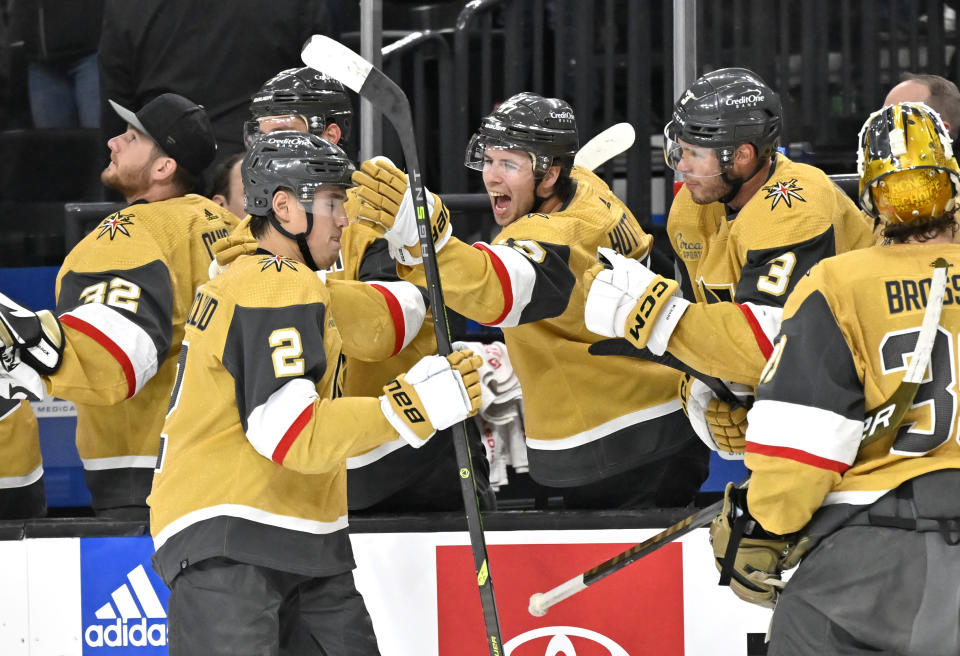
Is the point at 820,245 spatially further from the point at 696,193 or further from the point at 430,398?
the point at 430,398

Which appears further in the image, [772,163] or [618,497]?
[618,497]

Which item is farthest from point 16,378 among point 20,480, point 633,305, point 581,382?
point 633,305

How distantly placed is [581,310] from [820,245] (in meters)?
0.67

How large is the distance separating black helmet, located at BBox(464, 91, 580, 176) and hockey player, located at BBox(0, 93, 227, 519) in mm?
826

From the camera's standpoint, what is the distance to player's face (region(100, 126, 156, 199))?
13.0ft

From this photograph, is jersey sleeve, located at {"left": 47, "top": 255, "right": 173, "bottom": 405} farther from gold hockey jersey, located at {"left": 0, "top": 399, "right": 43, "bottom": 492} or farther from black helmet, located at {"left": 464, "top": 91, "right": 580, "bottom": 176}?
black helmet, located at {"left": 464, "top": 91, "right": 580, "bottom": 176}

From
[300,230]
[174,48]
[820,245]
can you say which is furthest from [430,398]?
[174,48]

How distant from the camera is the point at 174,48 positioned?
467cm

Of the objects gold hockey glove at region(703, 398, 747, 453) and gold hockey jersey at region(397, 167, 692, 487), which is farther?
gold hockey jersey at region(397, 167, 692, 487)

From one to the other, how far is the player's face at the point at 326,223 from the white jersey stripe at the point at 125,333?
2.40 ft

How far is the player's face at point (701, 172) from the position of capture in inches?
131

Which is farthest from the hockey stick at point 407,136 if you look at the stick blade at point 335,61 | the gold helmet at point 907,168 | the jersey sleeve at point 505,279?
the gold helmet at point 907,168

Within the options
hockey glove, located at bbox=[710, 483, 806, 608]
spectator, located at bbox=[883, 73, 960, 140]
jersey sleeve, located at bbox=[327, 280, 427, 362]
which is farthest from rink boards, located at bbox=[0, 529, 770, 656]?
spectator, located at bbox=[883, 73, 960, 140]

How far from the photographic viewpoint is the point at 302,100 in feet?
13.2
